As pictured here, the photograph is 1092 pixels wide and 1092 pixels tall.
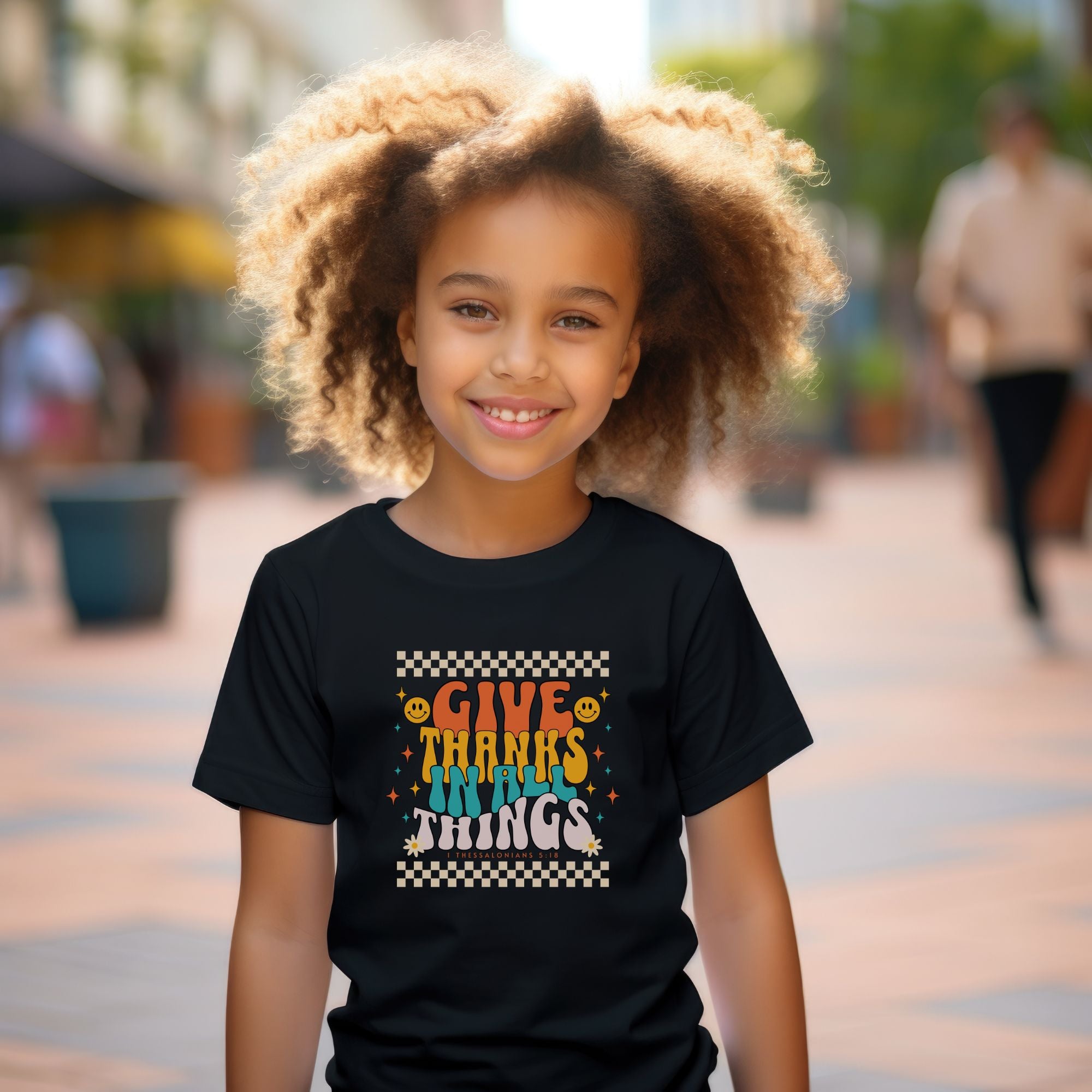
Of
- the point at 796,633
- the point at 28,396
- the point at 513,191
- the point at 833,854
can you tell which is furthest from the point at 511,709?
the point at 28,396

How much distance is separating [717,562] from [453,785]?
1.17 ft

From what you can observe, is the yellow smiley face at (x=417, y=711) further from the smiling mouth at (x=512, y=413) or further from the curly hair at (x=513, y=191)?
the curly hair at (x=513, y=191)

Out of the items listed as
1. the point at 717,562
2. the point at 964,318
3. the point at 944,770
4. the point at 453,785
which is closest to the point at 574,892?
the point at 453,785

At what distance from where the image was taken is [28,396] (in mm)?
10977

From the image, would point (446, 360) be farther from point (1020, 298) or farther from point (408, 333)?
point (1020, 298)

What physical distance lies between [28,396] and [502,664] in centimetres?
976

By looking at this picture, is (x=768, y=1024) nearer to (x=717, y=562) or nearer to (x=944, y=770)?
(x=717, y=562)

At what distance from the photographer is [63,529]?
351 inches

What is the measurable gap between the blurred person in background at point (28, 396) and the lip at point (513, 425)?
921 centimetres

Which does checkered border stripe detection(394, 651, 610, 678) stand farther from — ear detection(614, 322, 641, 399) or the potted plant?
the potted plant

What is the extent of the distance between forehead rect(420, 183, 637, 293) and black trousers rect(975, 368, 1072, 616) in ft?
17.4

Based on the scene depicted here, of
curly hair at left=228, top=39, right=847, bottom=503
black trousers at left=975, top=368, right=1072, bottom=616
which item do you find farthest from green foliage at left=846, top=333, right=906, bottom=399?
curly hair at left=228, top=39, right=847, bottom=503

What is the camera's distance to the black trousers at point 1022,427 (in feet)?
22.6

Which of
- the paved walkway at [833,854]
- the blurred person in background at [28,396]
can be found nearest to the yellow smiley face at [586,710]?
the paved walkway at [833,854]
